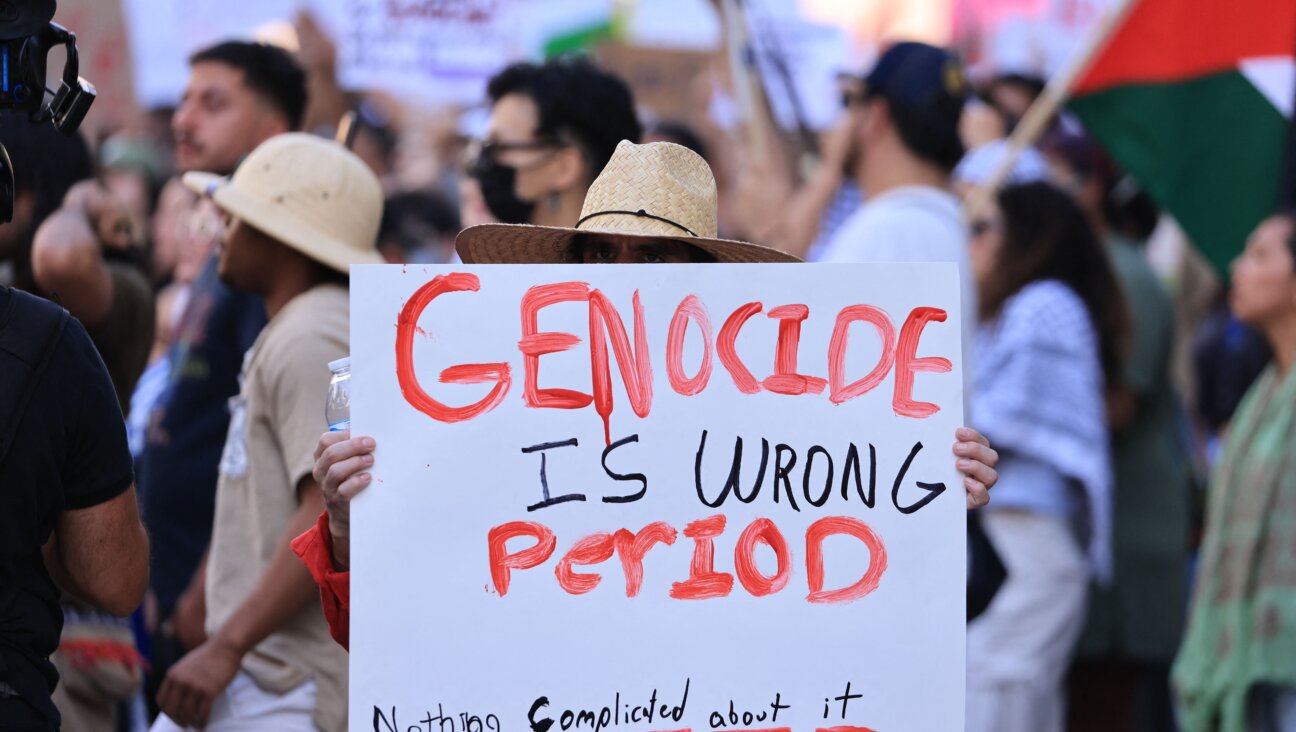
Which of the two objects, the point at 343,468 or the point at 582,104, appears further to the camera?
the point at 582,104

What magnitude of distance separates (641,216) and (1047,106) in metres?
3.49

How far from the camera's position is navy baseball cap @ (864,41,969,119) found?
189 inches

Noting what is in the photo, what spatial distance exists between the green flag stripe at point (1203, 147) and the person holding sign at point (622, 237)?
3308mm

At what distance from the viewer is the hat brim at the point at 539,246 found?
2752 mm

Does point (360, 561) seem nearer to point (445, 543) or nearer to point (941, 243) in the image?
point (445, 543)

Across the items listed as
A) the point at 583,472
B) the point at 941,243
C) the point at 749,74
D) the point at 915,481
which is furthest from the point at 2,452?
the point at 749,74

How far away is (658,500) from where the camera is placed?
241 centimetres

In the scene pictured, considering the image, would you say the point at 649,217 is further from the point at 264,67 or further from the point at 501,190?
the point at 264,67

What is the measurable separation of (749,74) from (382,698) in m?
4.44

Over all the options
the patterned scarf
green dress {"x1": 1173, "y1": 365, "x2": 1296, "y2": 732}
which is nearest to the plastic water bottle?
green dress {"x1": 1173, "y1": 365, "x2": 1296, "y2": 732}

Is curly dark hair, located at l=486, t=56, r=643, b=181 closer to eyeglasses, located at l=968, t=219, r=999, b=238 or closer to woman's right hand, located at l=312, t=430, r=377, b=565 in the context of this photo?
woman's right hand, located at l=312, t=430, r=377, b=565

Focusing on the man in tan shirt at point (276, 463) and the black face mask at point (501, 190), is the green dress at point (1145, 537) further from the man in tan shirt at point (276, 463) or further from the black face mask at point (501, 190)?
the man in tan shirt at point (276, 463)

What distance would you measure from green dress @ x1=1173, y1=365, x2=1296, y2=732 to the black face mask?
2.21 m

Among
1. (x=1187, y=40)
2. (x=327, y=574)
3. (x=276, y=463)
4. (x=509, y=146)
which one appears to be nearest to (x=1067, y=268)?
(x=1187, y=40)
